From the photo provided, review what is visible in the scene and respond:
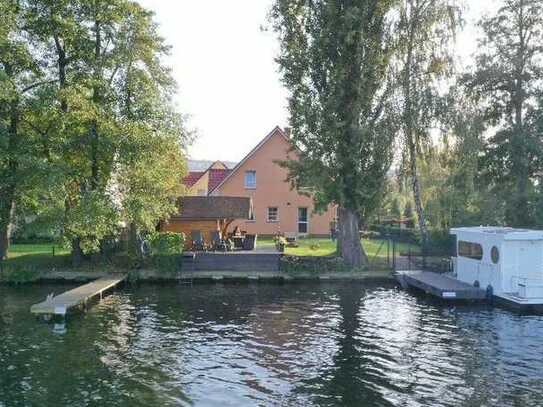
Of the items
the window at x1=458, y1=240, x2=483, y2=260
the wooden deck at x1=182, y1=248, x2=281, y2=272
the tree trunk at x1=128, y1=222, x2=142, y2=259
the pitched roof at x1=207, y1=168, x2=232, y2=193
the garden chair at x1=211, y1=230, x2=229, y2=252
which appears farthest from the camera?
the pitched roof at x1=207, y1=168, x2=232, y2=193

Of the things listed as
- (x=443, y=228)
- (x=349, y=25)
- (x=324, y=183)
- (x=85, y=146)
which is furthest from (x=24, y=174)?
(x=443, y=228)

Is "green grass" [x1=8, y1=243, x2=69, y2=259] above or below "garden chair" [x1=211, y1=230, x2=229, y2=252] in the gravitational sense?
below

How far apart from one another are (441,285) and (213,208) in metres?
16.3

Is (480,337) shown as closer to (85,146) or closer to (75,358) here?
(75,358)

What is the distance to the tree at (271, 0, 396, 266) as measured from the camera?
31.0 meters

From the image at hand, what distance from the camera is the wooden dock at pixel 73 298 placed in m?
21.2

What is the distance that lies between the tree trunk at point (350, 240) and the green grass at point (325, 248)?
1562mm

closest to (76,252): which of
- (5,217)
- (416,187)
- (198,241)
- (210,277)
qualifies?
(5,217)

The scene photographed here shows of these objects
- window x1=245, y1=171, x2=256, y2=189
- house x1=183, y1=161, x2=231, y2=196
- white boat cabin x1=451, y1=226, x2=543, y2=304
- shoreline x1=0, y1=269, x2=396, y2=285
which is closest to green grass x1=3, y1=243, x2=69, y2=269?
shoreline x1=0, y1=269, x2=396, y2=285

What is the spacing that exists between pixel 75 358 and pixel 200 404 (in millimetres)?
5305

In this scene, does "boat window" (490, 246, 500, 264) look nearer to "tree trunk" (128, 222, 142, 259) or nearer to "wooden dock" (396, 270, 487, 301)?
"wooden dock" (396, 270, 487, 301)

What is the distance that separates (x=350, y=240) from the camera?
33.0m

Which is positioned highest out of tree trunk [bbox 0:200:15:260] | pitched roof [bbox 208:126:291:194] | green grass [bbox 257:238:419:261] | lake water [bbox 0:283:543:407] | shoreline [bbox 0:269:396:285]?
pitched roof [bbox 208:126:291:194]

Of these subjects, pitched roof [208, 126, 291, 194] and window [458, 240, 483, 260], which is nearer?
window [458, 240, 483, 260]
